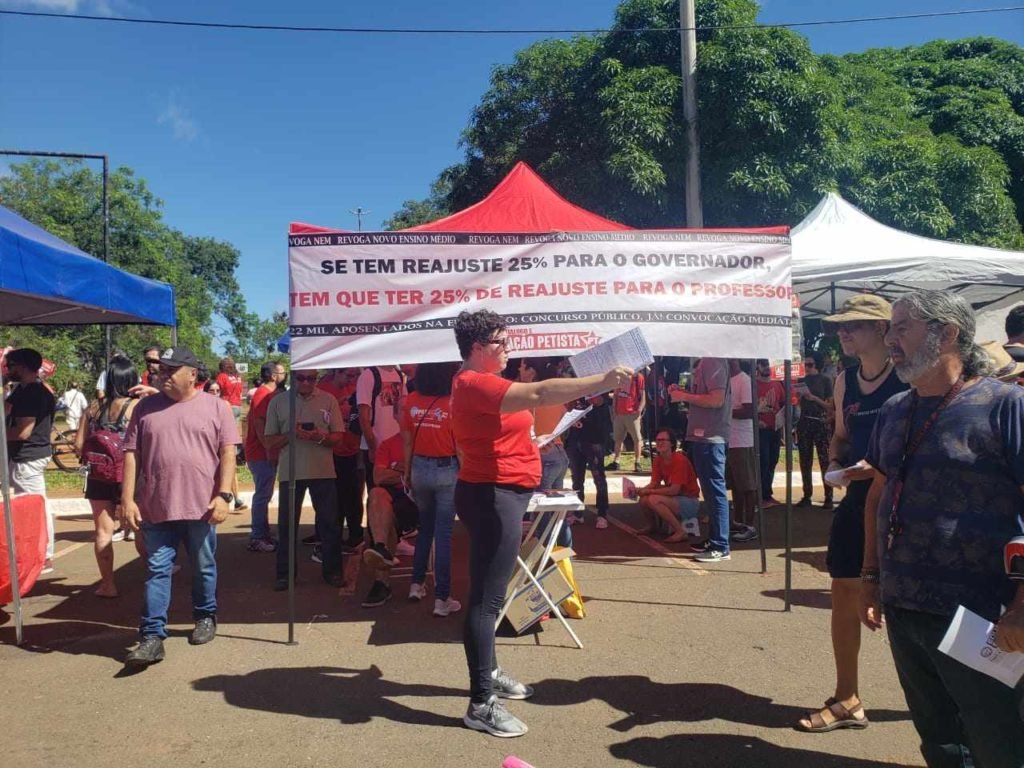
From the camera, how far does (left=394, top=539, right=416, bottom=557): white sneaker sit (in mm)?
7410

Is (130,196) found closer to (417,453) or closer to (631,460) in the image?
(631,460)

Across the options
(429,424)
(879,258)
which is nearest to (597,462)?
(879,258)

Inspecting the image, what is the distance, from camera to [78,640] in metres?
5.06

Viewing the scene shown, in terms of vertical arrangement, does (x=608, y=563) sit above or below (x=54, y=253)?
below

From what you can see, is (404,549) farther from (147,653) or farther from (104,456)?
(147,653)

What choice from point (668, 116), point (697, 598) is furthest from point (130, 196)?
point (697, 598)

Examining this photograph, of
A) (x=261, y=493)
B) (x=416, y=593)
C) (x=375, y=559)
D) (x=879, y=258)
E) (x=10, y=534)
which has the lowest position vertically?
(x=416, y=593)

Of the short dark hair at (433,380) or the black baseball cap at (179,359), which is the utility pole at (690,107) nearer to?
the short dark hair at (433,380)

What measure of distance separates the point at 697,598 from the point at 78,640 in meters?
4.28

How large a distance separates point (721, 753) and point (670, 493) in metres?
4.67

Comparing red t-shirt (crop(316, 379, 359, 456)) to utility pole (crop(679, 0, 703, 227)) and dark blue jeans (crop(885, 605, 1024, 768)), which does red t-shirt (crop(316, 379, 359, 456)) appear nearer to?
dark blue jeans (crop(885, 605, 1024, 768))

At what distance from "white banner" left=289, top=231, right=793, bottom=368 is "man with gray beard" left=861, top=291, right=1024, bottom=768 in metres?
2.71

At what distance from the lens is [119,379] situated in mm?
6047

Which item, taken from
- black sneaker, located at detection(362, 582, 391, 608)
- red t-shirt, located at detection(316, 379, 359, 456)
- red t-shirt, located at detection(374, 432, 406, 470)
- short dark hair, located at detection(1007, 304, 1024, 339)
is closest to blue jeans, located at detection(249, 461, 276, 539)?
red t-shirt, located at detection(316, 379, 359, 456)
